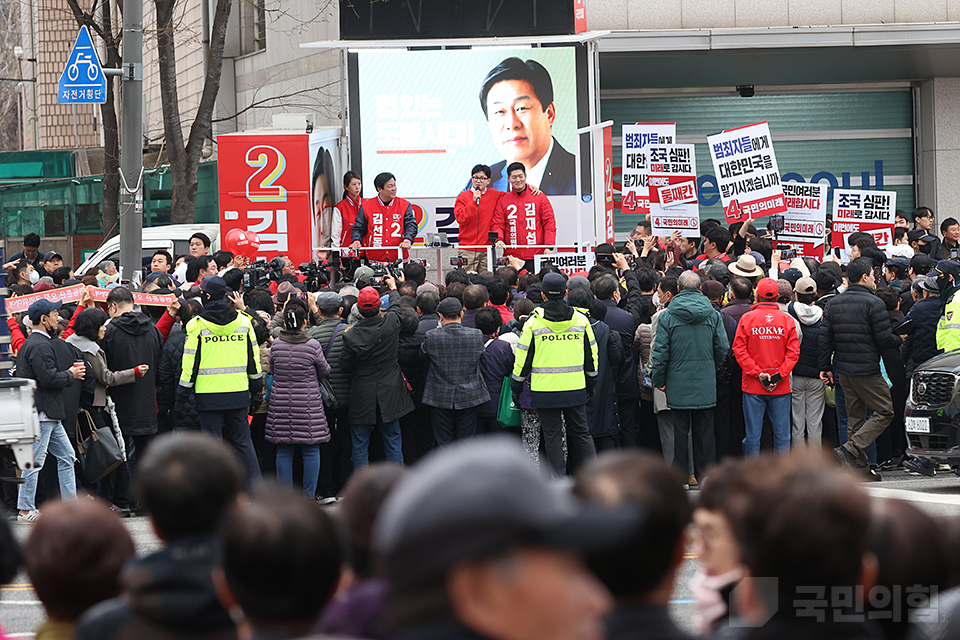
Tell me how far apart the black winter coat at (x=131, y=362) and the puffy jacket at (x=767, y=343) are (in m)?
5.34

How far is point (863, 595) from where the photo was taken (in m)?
2.71

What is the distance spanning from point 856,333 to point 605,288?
2339 millimetres

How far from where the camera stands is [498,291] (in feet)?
39.5

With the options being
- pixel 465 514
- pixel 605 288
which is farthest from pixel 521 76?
pixel 465 514

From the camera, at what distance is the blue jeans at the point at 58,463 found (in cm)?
1019

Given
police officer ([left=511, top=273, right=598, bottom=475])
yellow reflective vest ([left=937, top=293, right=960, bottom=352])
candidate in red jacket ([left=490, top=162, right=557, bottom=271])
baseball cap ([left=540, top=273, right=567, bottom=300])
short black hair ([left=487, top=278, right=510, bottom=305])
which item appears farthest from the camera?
candidate in red jacket ([left=490, top=162, right=557, bottom=271])

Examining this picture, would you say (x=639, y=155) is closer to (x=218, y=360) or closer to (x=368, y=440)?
(x=368, y=440)

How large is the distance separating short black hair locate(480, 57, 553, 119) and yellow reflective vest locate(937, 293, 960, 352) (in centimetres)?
911

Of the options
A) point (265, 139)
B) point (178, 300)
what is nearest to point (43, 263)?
point (265, 139)

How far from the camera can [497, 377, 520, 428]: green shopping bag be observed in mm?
11148

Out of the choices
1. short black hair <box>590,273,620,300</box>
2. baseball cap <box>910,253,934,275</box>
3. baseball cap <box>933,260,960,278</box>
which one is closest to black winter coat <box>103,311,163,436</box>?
short black hair <box>590,273,620,300</box>

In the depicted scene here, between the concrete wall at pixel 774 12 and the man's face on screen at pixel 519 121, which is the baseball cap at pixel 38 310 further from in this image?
the concrete wall at pixel 774 12

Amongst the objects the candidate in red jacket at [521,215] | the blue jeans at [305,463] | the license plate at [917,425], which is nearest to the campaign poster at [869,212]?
the candidate in red jacket at [521,215]

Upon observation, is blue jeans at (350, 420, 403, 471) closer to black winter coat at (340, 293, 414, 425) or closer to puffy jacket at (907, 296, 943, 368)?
black winter coat at (340, 293, 414, 425)
